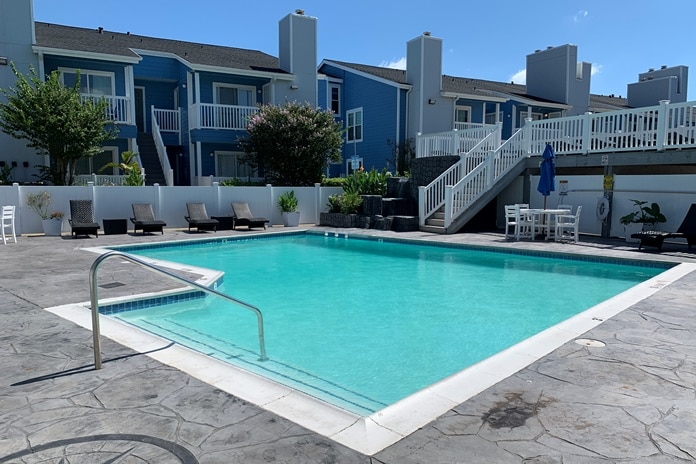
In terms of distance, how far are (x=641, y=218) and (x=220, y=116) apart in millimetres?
16277

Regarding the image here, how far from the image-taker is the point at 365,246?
14609 mm

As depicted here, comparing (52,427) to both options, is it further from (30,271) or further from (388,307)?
(30,271)

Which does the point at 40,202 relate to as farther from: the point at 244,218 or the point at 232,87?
the point at 232,87

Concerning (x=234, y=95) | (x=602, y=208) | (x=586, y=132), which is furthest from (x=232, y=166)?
(x=602, y=208)

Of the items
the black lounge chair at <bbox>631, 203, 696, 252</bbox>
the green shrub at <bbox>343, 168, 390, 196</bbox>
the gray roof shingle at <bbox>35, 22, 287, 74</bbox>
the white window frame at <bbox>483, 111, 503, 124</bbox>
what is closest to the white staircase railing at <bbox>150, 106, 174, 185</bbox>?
the gray roof shingle at <bbox>35, 22, 287, 74</bbox>

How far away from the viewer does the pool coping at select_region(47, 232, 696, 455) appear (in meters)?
3.08

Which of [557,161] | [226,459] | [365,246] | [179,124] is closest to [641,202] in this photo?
[557,161]

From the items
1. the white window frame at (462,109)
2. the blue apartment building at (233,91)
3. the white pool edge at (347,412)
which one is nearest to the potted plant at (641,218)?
the blue apartment building at (233,91)

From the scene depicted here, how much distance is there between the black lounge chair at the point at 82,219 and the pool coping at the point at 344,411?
9.68m

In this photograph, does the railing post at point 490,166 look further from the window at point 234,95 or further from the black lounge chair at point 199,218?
the window at point 234,95

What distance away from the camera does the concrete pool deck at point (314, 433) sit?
2.79 metres

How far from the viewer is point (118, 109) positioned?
19609 millimetres

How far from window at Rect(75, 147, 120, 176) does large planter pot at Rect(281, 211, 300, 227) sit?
723 centimetres

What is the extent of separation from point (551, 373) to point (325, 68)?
27.1 meters
